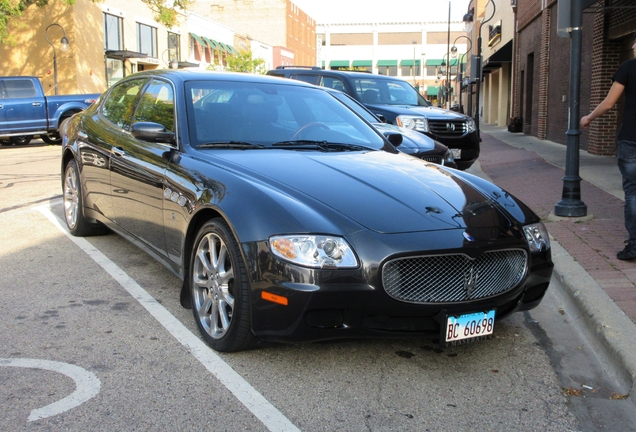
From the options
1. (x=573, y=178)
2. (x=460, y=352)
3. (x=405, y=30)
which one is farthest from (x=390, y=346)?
(x=405, y=30)

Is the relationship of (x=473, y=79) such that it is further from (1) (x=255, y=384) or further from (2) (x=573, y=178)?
(1) (x=255, y=384)

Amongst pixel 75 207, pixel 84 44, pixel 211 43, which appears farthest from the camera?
pixel 211 43

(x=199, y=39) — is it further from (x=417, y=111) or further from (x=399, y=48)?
(x=399, y=48)

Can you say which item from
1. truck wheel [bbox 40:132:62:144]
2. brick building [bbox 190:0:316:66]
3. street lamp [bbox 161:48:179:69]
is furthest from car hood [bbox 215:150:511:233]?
brick building [bbox 190:0:316:66]

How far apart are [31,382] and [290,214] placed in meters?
1.54

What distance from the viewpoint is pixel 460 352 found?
401 cm

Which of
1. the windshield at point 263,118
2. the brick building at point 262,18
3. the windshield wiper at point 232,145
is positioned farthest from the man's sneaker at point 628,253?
the brick building at point 262,18

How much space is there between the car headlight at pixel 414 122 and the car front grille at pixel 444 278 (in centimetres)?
764

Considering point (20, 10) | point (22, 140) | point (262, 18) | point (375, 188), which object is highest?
point (262, 18)

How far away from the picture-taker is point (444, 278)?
3.53 m

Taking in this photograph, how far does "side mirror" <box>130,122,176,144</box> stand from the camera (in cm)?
462

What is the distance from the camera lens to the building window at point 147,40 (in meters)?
37.7

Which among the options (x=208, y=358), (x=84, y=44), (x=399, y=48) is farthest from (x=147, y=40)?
(x=399, y=48)

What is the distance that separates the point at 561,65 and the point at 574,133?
502 inches
